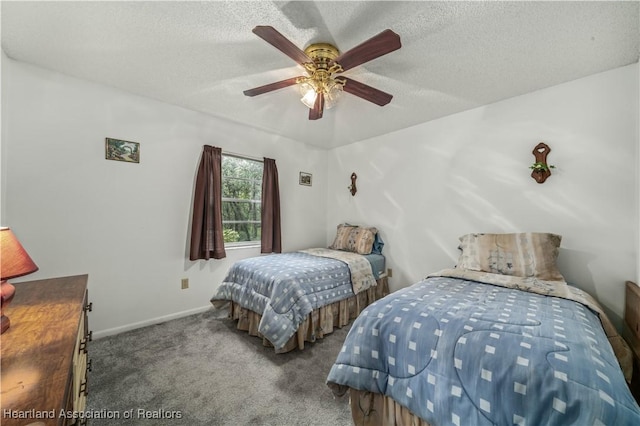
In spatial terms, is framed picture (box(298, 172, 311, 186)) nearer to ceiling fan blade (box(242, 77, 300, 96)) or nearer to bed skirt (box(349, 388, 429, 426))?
ceiling fan blade (box(242, 77, 300, 96))

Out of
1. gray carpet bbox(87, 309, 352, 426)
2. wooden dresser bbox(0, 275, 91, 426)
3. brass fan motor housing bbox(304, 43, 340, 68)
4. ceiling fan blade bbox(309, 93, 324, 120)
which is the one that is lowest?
gray carpet bbox(87, 309, 352, 426)

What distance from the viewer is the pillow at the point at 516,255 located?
198 centimetres

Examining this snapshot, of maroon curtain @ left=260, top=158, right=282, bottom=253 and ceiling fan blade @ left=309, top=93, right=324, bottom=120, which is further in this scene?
maroon curtain @ left=260, top=158, right=282, bottom=253

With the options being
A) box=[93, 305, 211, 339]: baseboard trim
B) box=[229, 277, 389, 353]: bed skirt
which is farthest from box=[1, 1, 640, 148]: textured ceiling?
box=[93, 305, 211, 339]: baseboard trim

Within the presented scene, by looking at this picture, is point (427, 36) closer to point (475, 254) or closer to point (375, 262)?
point (475, 254)

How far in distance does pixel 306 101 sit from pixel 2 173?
7.94ft

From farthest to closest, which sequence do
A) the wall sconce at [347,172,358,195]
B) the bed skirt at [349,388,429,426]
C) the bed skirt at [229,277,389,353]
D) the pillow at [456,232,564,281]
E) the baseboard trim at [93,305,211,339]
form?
1. the wall sconce at [347,172,358,195]
2. the baseboard trim at [93,305,211,339]
3. the bed skirt at [229,277,389,353]
4. the pillow at [456,232,564,281]
5. the bed skirt at [349,388,429,426]

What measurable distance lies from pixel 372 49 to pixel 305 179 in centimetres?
271

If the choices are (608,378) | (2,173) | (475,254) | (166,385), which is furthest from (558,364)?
(2,173)

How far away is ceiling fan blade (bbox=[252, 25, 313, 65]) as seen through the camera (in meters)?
1.31

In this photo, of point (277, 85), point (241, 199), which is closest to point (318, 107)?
point (277, 85)

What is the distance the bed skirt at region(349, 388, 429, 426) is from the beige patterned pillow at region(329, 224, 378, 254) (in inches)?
81.4

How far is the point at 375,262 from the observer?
3207 millimetres

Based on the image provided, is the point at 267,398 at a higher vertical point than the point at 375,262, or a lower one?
lower
